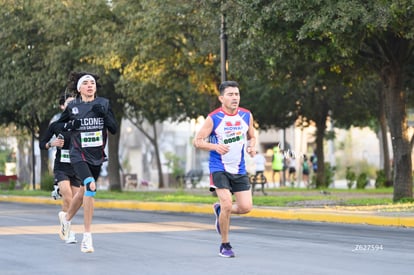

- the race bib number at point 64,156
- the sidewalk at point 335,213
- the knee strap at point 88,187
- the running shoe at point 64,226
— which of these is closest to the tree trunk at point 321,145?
the sidewalk at point 335,213

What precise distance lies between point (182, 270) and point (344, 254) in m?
2.54

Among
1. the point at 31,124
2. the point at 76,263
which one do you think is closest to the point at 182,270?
the point at 76,263

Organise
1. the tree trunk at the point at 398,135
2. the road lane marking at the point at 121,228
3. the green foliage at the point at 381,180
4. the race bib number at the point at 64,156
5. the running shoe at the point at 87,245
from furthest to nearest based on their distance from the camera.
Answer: the green foliage at the point at 381,180 < the tree trunk at the point at 398,135 < the road lane marking at the point at 121,228 < the race bib number at the point at 64,156 < the running shoe at the point at 87,245

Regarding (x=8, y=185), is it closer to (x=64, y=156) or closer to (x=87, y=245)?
(x=64, y=156)

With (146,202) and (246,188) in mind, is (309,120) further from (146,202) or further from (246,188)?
(246,188)

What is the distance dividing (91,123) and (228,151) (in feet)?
6.03

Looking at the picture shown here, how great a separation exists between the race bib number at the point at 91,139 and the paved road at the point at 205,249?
4.17 ft

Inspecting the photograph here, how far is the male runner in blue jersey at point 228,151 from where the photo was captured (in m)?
10.6

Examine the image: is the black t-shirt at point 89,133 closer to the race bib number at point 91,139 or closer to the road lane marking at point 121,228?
the race bib number at point 91,139

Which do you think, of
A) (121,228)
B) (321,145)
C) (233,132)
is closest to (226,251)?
(233,132)

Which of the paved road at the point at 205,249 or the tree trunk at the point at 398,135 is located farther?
the tree trunk at the point at 398,135

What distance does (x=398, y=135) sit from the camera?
22.7 metres

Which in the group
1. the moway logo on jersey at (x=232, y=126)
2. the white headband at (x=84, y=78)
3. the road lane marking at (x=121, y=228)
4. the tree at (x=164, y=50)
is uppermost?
the tree at (x=164, y=50)

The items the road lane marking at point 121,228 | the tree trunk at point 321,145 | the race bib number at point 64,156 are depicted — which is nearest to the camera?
the race bib number at point 64,156
